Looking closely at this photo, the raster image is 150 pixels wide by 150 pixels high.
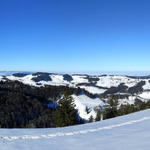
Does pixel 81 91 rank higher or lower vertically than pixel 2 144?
lower

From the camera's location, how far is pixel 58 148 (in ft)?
24.0

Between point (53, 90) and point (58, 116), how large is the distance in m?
140

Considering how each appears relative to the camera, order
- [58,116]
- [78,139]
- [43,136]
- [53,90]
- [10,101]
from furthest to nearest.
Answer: [53,90] → [10,101] → [58,116] → [43,136] → [78,139]

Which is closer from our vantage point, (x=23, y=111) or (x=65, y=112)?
(x=65, y=112)

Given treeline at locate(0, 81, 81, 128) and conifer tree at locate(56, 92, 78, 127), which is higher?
conifer tree at locate(56, 92, 78, 127)

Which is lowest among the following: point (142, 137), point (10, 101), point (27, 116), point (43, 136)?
point (27, 116)

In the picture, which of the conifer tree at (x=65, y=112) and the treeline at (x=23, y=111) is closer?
the conifer tree at (x=65, y=112)

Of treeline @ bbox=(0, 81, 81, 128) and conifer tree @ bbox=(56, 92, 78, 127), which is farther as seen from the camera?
treeline @ bbox=(0, 81, 81, 128)

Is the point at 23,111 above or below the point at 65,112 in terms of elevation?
below

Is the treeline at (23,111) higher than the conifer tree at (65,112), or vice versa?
the conifer tree at (65,112)

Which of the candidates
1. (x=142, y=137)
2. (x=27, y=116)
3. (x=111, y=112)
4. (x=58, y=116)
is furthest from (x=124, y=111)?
(x=27, y=116)

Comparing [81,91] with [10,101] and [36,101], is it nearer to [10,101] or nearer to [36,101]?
[36,101]

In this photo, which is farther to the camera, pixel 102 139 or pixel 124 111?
pixel 124 111

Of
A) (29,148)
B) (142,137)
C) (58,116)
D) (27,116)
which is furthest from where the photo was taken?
(27,116)
